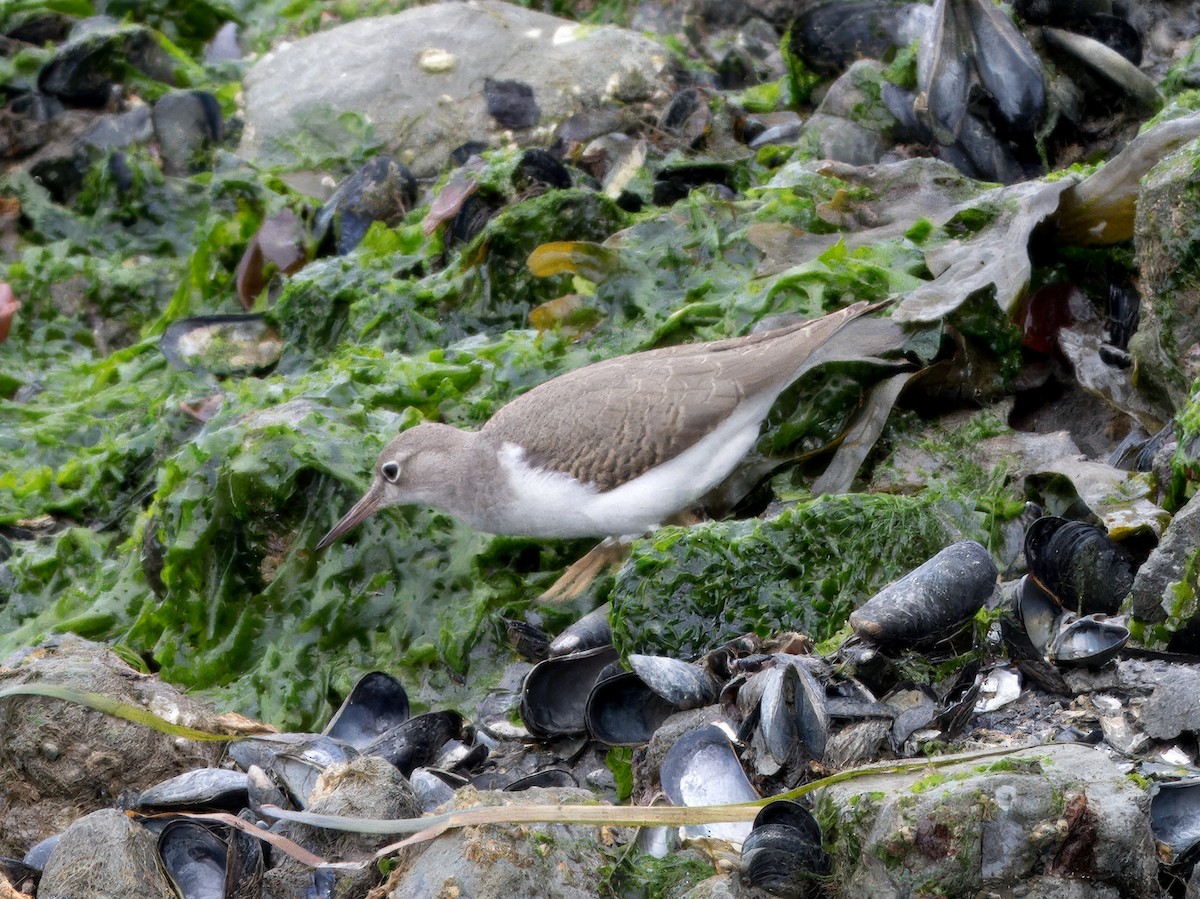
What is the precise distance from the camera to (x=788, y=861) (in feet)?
8.96

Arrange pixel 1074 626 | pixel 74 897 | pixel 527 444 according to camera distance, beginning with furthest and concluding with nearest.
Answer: pixel 527 444 → pixel 1074 626 → pixel 74 897

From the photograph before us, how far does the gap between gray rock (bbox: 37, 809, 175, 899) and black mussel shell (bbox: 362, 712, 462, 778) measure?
0.73 meters

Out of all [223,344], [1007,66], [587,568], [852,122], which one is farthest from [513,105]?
[587,568]

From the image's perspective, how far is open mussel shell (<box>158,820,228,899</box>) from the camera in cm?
315

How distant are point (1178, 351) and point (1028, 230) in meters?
0.99

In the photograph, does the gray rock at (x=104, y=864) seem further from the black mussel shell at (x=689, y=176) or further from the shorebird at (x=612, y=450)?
the black mussel shell at (x=689, y=176)

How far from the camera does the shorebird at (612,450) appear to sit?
4.73 m

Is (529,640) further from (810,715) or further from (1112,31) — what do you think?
(1112,31)

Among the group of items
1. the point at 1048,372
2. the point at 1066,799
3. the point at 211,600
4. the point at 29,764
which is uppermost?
the point at 1066,799

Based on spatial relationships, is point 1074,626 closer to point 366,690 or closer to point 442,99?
point 366,690

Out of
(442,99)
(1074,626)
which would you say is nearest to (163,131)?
(442,99)

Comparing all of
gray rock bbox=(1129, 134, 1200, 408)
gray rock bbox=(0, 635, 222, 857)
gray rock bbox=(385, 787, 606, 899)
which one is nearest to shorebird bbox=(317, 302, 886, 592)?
gray rock bbox=(1129, 134, 1200, 408)

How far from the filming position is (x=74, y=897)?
2963 millimetres

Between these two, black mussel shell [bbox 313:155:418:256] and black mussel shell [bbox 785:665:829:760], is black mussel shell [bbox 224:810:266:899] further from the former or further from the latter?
black mussel shell [bbox 313:155:418:256]
